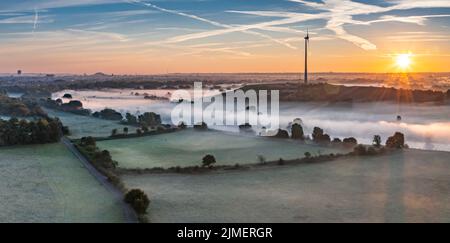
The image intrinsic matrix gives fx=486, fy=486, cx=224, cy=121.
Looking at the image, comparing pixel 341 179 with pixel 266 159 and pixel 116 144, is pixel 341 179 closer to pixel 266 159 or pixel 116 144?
pixel 266 159

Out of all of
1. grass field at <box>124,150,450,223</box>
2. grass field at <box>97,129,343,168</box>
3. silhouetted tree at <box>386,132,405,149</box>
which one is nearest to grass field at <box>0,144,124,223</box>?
grass field at <box>124,150,450,223</box>

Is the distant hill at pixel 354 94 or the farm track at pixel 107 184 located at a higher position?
the distant hill at pixel 354 94

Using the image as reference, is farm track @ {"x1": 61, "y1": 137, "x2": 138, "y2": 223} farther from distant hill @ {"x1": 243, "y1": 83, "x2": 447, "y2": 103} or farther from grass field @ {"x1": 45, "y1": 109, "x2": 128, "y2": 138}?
distant hill @ {"x1": 243, "y1": 83, "x2": 447, "y2": 103}

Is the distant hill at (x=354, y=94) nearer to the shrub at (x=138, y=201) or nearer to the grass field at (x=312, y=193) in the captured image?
the grass field at (x=312, y=193)

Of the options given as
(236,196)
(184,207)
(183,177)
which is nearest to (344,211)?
(236,196)

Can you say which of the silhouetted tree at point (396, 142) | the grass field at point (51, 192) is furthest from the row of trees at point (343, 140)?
the grass field at point (51, 192)

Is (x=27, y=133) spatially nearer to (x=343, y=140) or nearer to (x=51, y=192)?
(x=51, y=192)
